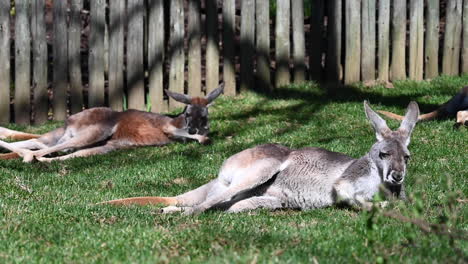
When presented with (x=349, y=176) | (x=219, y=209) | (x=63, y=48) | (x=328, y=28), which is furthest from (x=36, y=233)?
(x=328, y=28)

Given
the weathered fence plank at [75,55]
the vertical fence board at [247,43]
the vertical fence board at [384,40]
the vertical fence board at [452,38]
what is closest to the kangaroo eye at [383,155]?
the vertical fence board at [247,43]

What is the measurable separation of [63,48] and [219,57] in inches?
93.0

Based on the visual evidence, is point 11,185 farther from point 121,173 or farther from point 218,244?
point 218,244

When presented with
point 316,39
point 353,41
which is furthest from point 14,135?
point 353,41

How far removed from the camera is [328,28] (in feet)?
40.6

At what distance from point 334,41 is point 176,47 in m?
2.26

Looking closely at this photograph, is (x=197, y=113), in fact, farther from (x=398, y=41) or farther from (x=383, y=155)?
(x=383, y=155)

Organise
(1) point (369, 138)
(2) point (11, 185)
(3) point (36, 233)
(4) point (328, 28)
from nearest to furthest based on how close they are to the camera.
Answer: (3) point (36, 233) → (2) point (11, 185) → (1) point (369, 138) → (4) point (328, 28)

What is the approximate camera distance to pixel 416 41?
12.7 metres

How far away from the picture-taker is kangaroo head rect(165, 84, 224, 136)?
10.3 metres

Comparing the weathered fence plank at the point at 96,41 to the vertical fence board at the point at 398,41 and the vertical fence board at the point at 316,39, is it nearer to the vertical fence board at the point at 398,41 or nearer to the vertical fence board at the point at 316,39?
the vertical fence board at the point at 316,39

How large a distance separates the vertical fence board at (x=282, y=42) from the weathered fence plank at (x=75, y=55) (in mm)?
2720

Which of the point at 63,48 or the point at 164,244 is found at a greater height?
the point at 63,48

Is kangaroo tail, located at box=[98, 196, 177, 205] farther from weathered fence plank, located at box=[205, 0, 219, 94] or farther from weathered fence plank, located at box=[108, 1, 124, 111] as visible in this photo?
weathered fence plank, located at box=[205, 0, 219, 94]
